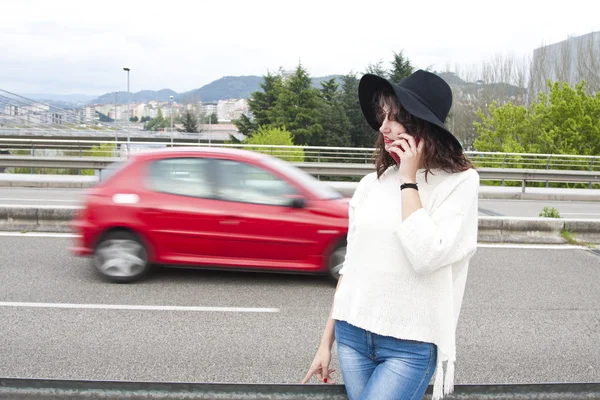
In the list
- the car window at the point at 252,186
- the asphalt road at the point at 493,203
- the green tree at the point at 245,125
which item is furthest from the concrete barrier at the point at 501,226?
the green tree at the point at 245,125

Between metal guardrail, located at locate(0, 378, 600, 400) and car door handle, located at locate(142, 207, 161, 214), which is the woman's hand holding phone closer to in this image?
metal guardrail, located at locate(0, 378, 600, 400)

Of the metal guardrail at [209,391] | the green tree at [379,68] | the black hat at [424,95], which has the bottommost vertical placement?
the metal guardrail at [209,391]

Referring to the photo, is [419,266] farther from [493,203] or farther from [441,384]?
[493,203]

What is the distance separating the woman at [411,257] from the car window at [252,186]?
4795 mm

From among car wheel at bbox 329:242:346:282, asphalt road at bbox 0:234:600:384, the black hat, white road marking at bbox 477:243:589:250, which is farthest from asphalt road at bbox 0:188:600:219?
the black hat

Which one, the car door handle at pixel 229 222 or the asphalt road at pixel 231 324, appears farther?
the car door handle at pixel 229 222

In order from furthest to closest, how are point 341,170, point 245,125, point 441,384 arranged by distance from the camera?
1. point 245,125
2. point 341,170
3. point 441,384

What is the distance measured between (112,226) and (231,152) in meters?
1.55

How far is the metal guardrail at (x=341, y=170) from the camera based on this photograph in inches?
802

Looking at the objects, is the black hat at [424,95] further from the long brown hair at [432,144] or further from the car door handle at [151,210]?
the car door handle at [151,210]

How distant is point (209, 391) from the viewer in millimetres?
1522

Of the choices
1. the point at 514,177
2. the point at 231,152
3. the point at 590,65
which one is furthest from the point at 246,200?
the point at 590,65

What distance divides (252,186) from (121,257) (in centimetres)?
163

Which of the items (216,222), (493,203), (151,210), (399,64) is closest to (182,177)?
(151,210)
